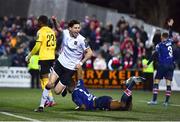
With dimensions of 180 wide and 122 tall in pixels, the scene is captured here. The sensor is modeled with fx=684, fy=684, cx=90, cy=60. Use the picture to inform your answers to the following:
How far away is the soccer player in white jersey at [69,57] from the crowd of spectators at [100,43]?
13791 millimetres

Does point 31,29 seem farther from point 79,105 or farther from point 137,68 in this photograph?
point 79,105

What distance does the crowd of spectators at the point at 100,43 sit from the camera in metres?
31.0

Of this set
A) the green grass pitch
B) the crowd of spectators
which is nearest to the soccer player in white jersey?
the green grass pitch

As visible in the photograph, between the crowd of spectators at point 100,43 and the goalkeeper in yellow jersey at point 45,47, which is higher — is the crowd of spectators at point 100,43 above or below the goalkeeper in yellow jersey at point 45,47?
above

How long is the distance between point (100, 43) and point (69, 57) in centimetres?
1788

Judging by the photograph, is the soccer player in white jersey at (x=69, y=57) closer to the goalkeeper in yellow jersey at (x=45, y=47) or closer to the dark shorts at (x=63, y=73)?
the dark shorts at (x=63, y=73)

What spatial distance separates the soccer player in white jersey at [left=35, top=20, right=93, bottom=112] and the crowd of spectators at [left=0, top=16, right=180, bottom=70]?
45.2 ft

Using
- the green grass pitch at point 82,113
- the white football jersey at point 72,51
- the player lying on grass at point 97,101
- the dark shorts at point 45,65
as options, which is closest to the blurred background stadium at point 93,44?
the green grass pitch at point 82,113

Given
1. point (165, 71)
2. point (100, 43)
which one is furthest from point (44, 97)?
point (100, 43)

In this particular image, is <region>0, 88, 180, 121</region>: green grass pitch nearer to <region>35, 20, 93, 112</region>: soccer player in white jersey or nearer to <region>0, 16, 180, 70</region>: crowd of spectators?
<region>35, 20, 93, 112</region>: soccer player in white jersey

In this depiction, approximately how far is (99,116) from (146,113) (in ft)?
5.20

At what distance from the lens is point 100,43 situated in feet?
113

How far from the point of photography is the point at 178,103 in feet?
67.3

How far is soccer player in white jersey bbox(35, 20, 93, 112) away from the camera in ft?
54.3
